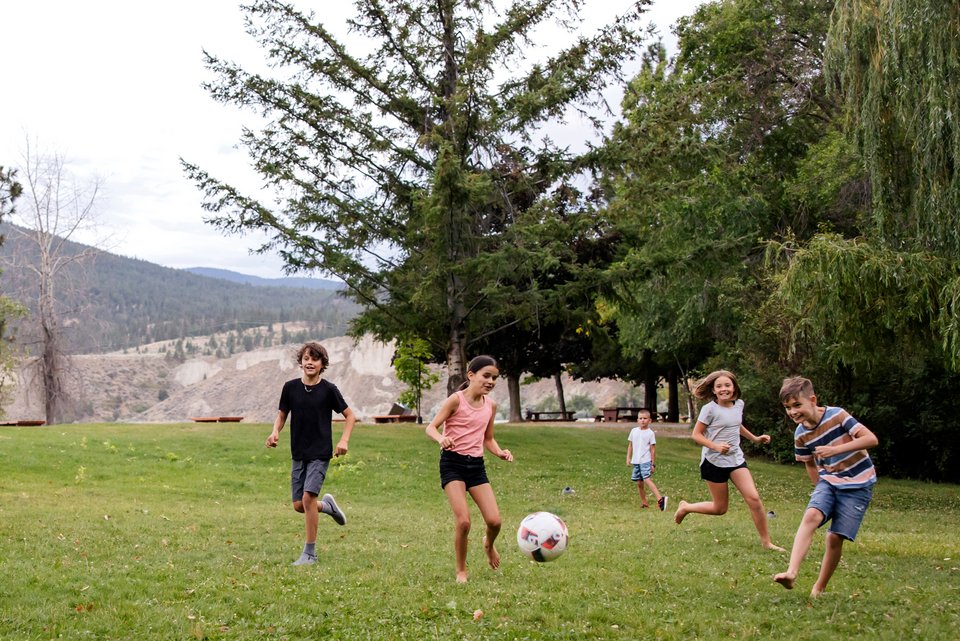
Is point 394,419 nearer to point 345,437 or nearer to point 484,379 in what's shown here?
point 345,437

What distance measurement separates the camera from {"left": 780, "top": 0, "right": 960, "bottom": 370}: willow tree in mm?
14172

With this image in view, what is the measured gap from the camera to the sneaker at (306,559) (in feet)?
31.3

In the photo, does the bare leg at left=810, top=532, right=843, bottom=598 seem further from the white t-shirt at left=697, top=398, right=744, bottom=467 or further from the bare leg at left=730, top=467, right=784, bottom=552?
the white t-shirt at left=697, top=398, right=744, bottom=467

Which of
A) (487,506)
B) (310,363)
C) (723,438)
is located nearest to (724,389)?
(723,438)

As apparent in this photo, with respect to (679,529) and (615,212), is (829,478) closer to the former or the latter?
(679,529)

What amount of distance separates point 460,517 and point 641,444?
8.99 meters

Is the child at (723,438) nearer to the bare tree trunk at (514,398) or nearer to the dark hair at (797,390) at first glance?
the dark hair at (797,390)

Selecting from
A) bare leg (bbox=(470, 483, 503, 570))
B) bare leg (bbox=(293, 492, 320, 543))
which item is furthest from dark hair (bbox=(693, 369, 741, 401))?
bare leg (bbox=(293, 492, 320, 543))

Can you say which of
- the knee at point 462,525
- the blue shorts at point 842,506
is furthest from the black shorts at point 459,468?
the blue shorts at point 842,506

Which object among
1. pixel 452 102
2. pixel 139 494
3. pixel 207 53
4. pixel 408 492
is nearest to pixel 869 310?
pixel 408 492

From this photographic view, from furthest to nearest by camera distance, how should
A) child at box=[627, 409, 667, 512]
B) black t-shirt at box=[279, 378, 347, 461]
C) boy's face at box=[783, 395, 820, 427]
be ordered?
child at box=[627, 409, 667, 512]
black t-shirt at box=[279, 378, 347, 461]
boy's face at box=[783, 395, 820, 427]

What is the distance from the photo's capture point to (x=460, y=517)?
820 centimetres

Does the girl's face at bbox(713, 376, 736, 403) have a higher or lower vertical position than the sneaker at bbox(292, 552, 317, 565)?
higher

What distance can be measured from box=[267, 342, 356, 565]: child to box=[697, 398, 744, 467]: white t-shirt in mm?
3901
